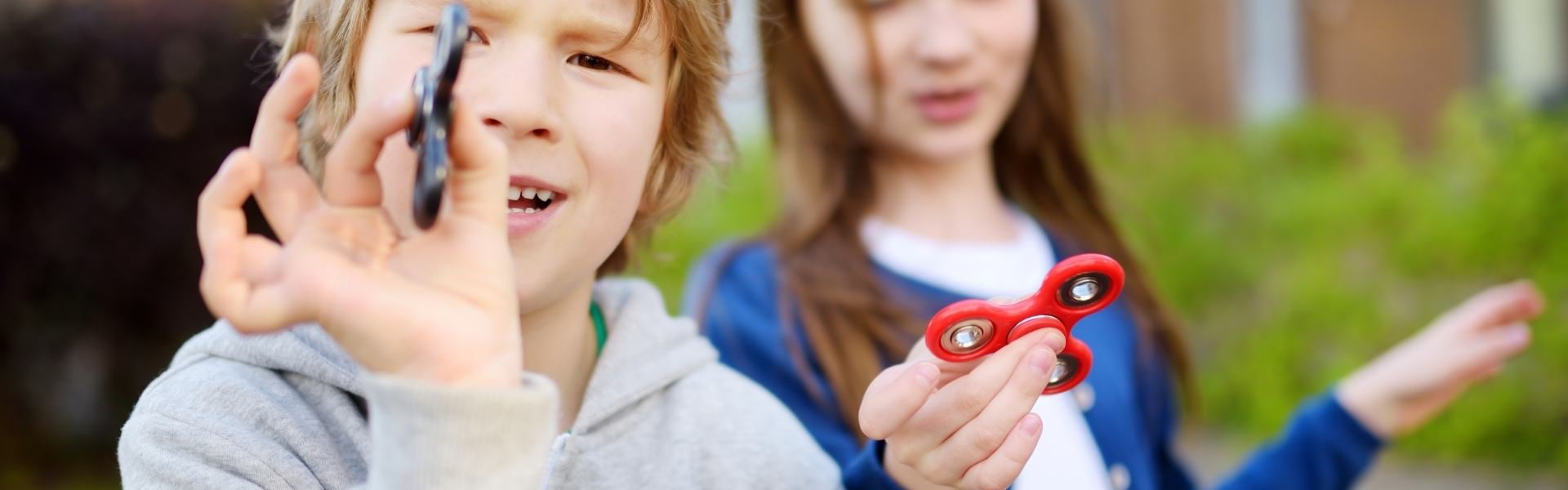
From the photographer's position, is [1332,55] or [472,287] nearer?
[472,287]

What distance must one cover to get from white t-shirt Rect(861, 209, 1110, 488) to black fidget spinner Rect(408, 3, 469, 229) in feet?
4.14

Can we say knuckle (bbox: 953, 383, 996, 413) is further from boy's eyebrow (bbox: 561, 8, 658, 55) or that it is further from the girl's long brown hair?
the girl's long brown hair

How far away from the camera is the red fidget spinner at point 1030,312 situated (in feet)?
4.00

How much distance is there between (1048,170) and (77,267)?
3078mm

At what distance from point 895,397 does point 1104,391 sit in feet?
3.31

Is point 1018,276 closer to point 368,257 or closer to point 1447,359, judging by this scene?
point 1447,359

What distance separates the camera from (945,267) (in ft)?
7.45

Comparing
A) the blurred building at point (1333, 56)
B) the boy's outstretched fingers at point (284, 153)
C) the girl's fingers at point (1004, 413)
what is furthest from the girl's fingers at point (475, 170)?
the blurred building at point (1333, 56)

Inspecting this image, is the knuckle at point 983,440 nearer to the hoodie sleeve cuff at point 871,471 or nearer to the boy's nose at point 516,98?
the hoodie sleeve cuff at point 871,471

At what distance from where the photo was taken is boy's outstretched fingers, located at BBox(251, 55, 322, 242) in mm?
1027

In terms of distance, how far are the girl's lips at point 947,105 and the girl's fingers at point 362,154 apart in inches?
49.8

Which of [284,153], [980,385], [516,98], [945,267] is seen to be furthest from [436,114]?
[945,267]

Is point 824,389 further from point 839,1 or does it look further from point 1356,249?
point 1356,249

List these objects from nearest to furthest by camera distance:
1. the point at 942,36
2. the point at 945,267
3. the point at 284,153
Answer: the point at 284,153 → the point at 942,36 → the point at 945,267
